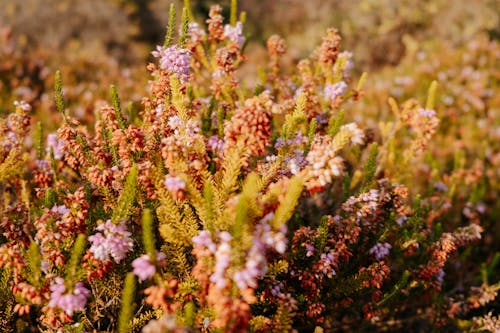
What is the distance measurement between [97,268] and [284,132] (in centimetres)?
108

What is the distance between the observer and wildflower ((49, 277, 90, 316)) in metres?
1.78

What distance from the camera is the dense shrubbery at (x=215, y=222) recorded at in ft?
5.77

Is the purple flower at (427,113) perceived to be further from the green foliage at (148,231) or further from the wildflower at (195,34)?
the green foliage at (148,231)

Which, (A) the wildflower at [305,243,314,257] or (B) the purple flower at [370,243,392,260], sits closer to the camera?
(A) the wildflower at [305,243,314,257]

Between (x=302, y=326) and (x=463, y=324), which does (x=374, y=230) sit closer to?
(x=302, y=326)

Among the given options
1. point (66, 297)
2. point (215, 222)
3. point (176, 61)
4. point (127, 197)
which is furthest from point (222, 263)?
point (176, 61)

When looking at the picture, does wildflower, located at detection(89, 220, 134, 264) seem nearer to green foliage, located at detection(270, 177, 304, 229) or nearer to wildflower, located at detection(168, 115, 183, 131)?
wildflower, located at detection(168, 115, 183, 131)

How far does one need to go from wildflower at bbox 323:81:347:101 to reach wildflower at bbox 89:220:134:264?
1.88m

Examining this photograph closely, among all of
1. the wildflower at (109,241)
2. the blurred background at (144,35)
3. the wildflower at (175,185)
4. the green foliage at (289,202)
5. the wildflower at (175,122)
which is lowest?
the green foliage at (289,202)

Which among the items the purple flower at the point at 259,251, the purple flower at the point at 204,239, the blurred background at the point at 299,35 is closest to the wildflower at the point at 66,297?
the purple flower at the point at 204,239

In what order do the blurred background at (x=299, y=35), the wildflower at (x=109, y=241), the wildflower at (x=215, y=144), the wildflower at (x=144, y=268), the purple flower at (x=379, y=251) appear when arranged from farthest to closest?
the blurred background at (x=299, y=35) → the purple flower at (x=379, y=251) → the wildflower at (x=215, y=144) → the wildflower at (x=109, y=241) → the wildflower at (x=144, y=268)

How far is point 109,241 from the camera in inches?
75.3

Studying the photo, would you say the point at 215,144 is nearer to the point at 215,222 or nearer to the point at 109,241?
the point at 215,222

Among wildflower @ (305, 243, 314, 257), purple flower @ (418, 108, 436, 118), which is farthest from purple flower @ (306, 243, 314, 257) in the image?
purple flower @ (418, 108, 436, 118)
